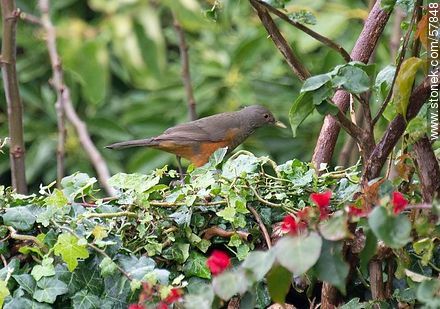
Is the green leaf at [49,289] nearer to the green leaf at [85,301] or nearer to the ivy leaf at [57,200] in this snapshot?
the green leaf at [85,301]

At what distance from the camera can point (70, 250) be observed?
1956mm

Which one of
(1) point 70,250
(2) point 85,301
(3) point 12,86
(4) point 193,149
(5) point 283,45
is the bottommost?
(4) point 193,149

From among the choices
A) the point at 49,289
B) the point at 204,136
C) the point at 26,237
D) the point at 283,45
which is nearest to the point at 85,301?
the point at 49,289

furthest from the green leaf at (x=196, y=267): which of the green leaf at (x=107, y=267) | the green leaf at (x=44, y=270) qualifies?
the green leaf at (x=44, y=270)

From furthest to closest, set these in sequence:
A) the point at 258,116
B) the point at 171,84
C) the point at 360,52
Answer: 1. the point at 171,84
2. the point at 258,116
3. the point at 360,52

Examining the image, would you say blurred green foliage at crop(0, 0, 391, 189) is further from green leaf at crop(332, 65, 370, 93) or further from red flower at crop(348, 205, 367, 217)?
red flower at crop(348, 205, 367, 217)

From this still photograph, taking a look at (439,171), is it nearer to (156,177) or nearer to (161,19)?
(156,177)

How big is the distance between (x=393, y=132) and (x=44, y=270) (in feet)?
2.51

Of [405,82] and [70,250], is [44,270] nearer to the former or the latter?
[70,250]

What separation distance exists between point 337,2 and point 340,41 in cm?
27

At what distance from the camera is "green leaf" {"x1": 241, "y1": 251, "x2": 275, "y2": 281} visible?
1.44m

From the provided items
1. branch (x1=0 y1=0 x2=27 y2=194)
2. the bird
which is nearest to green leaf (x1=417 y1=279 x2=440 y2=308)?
branch (x1=0 y1=0 x2=27 y2=194)

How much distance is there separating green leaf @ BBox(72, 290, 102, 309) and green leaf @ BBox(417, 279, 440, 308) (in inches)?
29.8

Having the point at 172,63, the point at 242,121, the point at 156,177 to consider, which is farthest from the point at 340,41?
the point at 156,177
